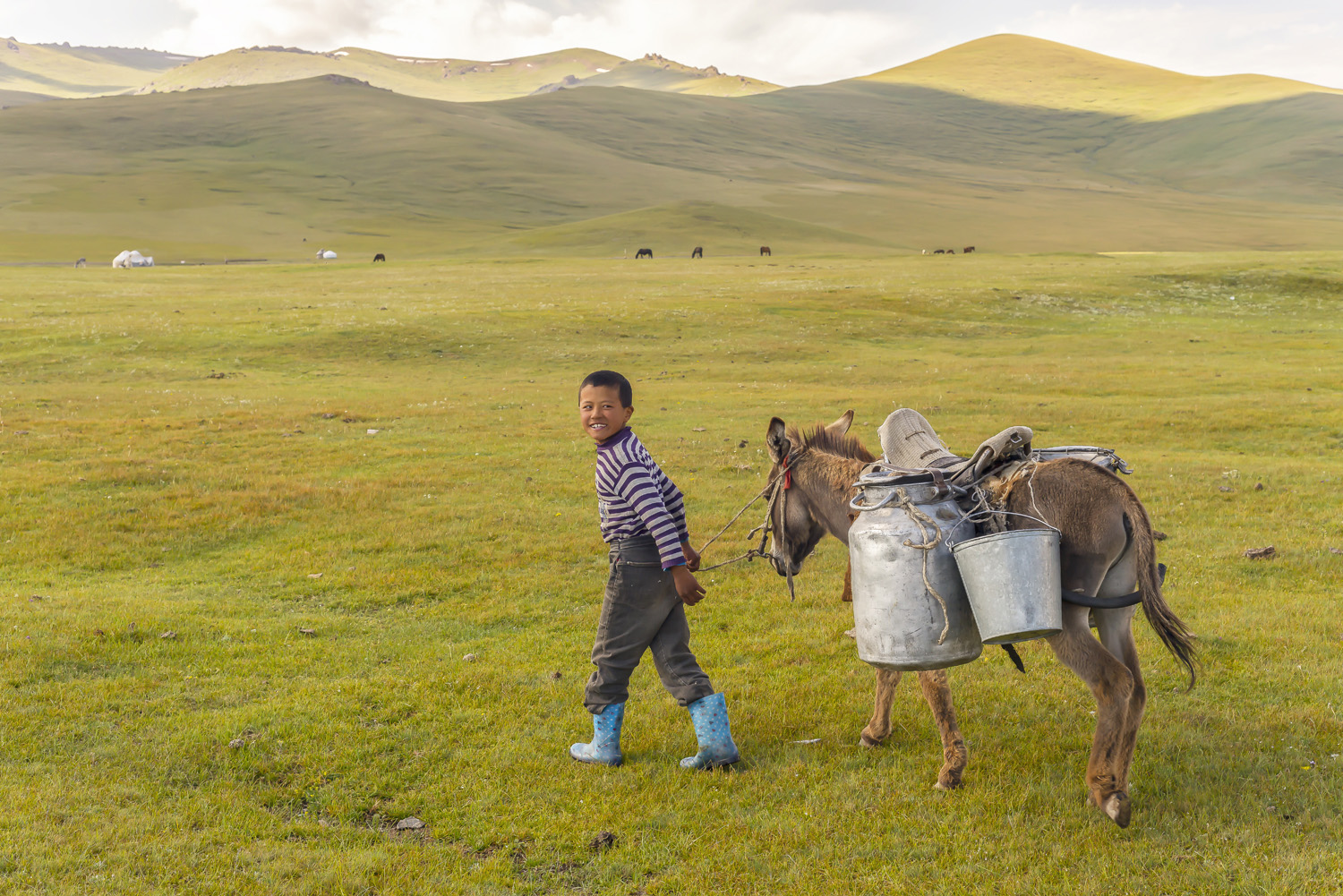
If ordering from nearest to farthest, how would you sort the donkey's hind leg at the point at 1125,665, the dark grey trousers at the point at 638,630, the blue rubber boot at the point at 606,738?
the donkey's hind leg at the point at 1125,665
the dark grey trousers at the point at 638,630
the blue rubber boot at the point at 606,738

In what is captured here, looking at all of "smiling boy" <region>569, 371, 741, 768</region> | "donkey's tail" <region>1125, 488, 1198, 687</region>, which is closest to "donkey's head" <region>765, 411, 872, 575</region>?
"smiling boy" <region>569, 371, 741, 768</region>

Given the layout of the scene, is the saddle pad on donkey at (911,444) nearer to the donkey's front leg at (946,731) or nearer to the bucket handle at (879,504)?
the bucket handle at (879,504)

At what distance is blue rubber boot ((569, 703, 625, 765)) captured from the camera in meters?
6.29

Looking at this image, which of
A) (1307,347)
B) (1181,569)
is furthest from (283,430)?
(1307,347)

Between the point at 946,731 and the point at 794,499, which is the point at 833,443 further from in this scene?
the point at 946,731

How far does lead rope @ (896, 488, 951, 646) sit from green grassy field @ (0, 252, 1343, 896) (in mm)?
1359

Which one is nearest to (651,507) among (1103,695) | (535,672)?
(535,672)

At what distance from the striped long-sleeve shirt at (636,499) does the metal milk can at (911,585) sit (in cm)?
122

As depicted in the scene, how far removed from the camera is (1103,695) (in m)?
5.29

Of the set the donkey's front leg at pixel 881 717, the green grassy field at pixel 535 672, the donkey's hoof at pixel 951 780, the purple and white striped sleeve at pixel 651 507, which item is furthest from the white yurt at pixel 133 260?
the donkey's hoof at pixel 951 780

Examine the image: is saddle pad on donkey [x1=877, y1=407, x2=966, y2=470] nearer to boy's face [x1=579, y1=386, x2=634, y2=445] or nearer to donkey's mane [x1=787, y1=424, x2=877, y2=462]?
donkey's mane [x1=787, y1=424, x2=877, y2=462]

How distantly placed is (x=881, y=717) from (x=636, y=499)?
2524mm

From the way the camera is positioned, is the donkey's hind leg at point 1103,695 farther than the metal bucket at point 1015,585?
Yes

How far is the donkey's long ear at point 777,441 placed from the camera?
20.3ft
